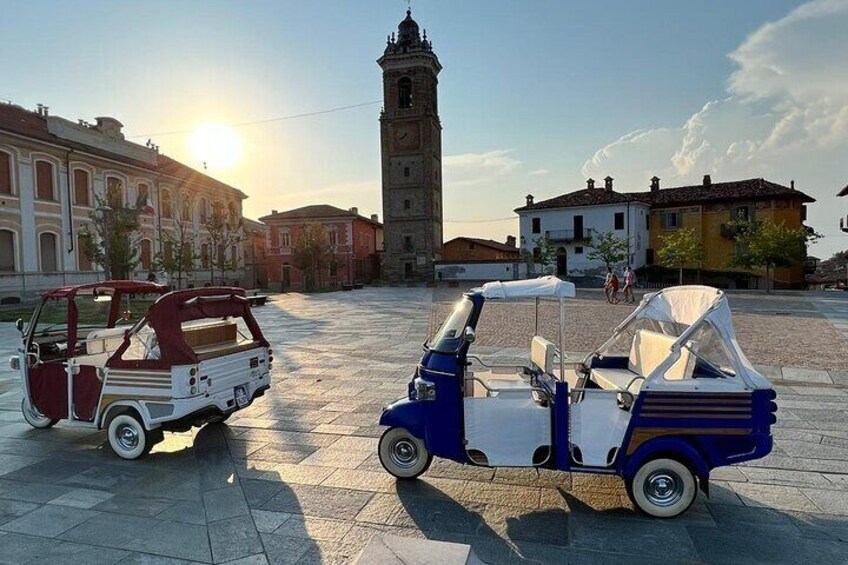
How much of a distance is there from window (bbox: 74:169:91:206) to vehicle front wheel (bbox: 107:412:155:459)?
32.4 metres

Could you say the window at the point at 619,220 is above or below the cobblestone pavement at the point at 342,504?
above

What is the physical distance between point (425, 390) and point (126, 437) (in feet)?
11.4

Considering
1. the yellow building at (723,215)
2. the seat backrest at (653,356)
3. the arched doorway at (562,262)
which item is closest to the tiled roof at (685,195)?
the yellow building at (723,215)

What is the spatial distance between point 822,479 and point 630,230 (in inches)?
1840

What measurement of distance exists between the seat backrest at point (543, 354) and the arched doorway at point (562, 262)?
48.4 meters

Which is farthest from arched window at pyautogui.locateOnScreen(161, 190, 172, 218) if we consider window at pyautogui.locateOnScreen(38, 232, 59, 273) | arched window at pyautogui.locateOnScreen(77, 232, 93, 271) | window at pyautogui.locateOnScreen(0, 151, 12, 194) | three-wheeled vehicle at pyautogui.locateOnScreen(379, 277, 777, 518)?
three-wheeled vehicle at pyautogui.locateOnScreen(379, 277, 777, 518)

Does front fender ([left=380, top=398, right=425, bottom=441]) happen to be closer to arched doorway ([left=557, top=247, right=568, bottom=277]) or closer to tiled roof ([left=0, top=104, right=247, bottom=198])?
tiled roof ([left=0, top=104, right=247, bottom=198])

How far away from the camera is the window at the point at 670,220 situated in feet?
162

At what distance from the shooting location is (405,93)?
55094 mm

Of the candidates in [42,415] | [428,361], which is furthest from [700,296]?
[42,415]

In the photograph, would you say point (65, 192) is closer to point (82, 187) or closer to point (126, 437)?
point (82, 187)

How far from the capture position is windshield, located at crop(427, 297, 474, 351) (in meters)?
4.78

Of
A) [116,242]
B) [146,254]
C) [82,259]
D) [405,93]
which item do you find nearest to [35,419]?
[116,242]

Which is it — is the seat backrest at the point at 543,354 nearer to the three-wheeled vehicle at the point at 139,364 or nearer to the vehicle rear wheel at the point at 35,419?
the three-wheeled vehicle at the point at 139,364
